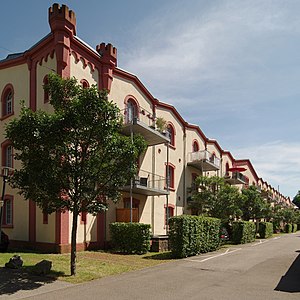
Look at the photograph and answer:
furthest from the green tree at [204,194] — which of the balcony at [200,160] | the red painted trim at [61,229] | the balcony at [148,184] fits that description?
the red painted trim at [61,229]

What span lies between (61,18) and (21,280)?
12606 millimetres

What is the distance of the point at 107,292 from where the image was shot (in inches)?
376

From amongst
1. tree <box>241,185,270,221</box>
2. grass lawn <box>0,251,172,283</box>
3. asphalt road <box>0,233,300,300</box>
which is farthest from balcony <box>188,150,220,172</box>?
asphalt road <box>0,233,300,300</box>

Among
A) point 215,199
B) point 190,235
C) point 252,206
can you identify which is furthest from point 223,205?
point 252,206

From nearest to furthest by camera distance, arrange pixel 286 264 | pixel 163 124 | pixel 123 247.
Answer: pixel 286 264 < pixel 123 247 < pixel 163 124

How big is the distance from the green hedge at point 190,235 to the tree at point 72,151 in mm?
6295

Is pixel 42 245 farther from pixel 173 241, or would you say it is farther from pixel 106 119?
pixel 106 119

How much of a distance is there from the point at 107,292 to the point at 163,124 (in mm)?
16756

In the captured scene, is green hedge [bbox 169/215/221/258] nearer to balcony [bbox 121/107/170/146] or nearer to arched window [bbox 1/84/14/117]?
balcony [bbox 121/107/170/146]

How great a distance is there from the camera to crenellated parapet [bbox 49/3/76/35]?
60.1 ft

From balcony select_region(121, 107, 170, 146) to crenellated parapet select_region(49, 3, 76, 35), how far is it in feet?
18.8

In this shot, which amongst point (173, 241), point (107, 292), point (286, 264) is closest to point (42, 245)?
point (173, 241)

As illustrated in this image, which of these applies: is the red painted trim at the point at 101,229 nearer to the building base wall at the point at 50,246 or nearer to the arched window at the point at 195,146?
the building base wall at the point at 50,246

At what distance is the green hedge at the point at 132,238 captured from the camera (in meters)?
18.7
